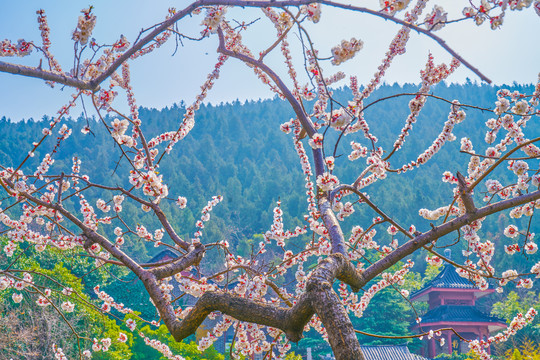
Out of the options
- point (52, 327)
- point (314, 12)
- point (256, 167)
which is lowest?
point (314, 12)

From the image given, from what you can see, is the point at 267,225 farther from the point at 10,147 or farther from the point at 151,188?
the point at 151,188

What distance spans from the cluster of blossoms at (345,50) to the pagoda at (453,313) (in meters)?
20.4

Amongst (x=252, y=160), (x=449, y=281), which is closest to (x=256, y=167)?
(x=252, y=160)

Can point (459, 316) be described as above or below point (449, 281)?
below

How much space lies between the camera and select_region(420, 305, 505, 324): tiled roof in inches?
839

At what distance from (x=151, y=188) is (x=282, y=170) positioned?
56.0m

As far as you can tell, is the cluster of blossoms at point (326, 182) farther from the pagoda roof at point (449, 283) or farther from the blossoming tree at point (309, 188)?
the pagoda roof at point (449, 283)

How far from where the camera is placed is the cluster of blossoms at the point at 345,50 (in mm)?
2838

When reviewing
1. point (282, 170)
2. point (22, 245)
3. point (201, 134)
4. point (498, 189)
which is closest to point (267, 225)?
point (282, 170)

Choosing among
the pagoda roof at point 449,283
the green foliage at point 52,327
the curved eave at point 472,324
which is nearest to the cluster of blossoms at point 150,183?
the green foliage at point 52,327

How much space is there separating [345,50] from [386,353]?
1683 centimetres

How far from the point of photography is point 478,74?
224 centimetres

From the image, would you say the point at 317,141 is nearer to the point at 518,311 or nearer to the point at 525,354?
the point at 525,354

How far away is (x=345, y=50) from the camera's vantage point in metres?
2.86
